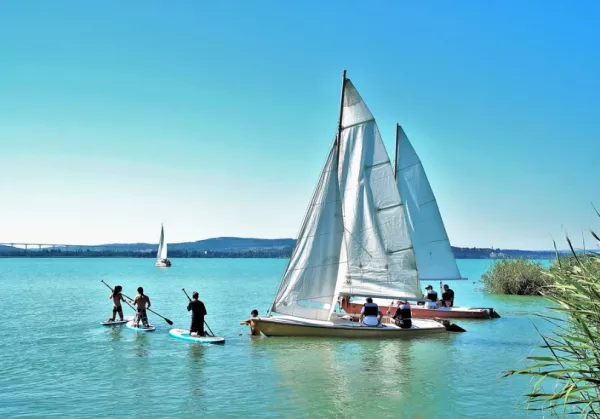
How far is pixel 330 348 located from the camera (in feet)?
74.8

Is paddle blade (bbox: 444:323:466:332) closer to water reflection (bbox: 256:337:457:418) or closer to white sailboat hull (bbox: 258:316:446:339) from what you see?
water reflection (bbox: 256:337:457:418)

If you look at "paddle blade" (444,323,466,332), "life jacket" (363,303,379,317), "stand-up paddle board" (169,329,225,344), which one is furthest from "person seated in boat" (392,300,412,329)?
"stand-up paddle board" (169,329,225,344)

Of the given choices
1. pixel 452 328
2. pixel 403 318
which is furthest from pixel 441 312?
pixel 403 318

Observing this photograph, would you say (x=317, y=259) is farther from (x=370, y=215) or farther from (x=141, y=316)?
(x=141, y=316)

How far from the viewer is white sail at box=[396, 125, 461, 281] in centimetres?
3334

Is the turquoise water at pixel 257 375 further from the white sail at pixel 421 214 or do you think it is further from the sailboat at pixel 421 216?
the sailboat at pixel 421 216

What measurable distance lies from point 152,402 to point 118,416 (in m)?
1.36

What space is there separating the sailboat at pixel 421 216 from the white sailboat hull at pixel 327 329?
8535 millimetres

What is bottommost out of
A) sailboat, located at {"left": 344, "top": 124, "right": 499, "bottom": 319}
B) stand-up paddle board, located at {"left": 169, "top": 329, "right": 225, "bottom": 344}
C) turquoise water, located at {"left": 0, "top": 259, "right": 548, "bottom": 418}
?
turquoise water, located at {"left": 0, "top": 259, "right": 548, "bottom": 418}

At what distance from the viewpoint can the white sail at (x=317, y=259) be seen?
79.8 feet

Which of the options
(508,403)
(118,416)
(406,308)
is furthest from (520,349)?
(118,416)

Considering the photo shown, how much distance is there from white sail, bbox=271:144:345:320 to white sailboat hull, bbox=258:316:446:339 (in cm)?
59

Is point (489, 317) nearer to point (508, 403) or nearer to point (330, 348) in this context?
point (330, 348)

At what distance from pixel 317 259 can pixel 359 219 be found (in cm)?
313
